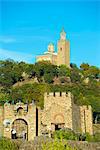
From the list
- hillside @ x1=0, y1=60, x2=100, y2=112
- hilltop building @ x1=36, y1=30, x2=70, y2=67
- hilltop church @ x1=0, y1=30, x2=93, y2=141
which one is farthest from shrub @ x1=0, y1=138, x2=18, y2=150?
hilltop building @ x1=36, y1=30, x2=70, y2=67

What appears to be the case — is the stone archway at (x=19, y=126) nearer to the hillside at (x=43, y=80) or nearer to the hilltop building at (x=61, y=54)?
the hillside at (x=43, y=80)

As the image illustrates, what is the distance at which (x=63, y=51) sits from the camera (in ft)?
323

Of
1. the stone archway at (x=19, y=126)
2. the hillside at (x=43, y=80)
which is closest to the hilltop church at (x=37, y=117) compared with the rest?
the stone archway at (x=19, y=126)

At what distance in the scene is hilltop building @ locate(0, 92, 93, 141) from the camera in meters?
31.9

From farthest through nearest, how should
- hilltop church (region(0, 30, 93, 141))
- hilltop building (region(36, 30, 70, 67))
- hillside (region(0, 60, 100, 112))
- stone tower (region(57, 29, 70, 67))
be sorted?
hilltop building (region(36, 30, 70, 67)), stone tower (region(57, 29, 70, 67)), hillside (region(0, 60, 100, 112)), hilltop church (region(0, 30, 93, 141))

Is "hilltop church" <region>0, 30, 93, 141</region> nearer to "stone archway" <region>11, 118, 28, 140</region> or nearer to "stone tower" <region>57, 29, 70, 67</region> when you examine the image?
"stone archway" <region>11, 118, 28, 140</region>

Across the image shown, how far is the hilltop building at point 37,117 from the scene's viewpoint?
105 ft

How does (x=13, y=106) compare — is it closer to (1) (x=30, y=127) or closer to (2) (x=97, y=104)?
(1) (x=30, y=127)

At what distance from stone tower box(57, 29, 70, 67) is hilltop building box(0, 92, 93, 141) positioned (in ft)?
205

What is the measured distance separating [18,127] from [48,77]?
39987mm

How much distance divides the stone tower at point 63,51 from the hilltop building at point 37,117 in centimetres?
6263

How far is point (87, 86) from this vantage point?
74.2 meters

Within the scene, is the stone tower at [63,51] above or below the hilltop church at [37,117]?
above

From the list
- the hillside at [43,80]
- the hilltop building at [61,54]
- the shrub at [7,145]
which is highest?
the hilltop building at [61,54]
